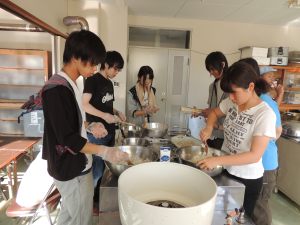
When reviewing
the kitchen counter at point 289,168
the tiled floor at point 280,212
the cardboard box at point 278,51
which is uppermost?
the cardboard box at point 278,51

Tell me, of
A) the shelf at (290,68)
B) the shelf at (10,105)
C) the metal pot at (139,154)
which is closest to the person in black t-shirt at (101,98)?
the metal pot at (139,154)

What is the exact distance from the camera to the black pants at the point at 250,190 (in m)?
1.16

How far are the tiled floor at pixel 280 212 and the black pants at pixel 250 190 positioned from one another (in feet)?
3.81

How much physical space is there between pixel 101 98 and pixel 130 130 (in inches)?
13.8

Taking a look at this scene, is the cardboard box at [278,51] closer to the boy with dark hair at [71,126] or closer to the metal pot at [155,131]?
the metal pot at [155,131]

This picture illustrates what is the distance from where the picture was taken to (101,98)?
173cm

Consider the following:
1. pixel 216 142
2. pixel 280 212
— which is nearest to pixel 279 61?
pixel 280 212

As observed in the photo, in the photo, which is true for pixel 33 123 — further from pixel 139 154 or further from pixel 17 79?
pixel 139 154

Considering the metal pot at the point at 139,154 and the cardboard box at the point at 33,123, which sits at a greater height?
the metal pot at the point at 139,154

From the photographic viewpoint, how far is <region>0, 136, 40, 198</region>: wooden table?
2.00m

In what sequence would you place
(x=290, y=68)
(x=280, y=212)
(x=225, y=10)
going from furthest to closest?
(x=290, y=68), (x=225, y=10), (x=280, y=212)

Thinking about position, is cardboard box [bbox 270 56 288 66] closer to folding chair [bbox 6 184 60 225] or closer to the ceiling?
the ceiling

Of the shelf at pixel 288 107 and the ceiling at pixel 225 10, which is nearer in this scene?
the ceiling at pixel 225 10

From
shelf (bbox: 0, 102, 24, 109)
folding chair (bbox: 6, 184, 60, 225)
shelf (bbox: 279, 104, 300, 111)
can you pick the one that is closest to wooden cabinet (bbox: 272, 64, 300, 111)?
shelf (bbox: 279, 104, 300, 111)
